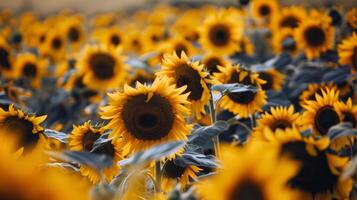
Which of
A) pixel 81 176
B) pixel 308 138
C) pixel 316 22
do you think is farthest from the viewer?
pixel 316 22

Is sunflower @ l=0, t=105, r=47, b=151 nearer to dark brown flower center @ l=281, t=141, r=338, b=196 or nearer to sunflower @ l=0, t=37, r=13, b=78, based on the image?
dark brown flower center @ l=281, t=141, r=338, b=196

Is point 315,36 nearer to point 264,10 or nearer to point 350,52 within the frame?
point 350,52

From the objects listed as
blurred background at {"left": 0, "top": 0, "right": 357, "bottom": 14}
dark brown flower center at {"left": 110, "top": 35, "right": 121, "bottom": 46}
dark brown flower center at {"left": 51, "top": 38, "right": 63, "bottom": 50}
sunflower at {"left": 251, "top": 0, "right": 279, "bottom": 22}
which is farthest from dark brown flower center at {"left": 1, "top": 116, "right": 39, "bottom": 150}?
blurred background at {"left": 0, "top": 0, "right": 357, "bottom": 14}

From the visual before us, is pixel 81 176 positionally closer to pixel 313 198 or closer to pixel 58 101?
pixel 313 198

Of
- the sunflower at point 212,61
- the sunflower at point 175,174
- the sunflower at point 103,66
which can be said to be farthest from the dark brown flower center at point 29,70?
the sunflower at point 175,174

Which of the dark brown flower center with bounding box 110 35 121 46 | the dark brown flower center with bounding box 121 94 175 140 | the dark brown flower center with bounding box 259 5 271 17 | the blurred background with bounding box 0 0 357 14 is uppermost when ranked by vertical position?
the blurred background with bounding box 0 0 357 14

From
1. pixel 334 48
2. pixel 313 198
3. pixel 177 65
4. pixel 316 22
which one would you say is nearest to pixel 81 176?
pixel 177 65

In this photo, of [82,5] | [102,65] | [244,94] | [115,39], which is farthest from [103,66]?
[82,5]
